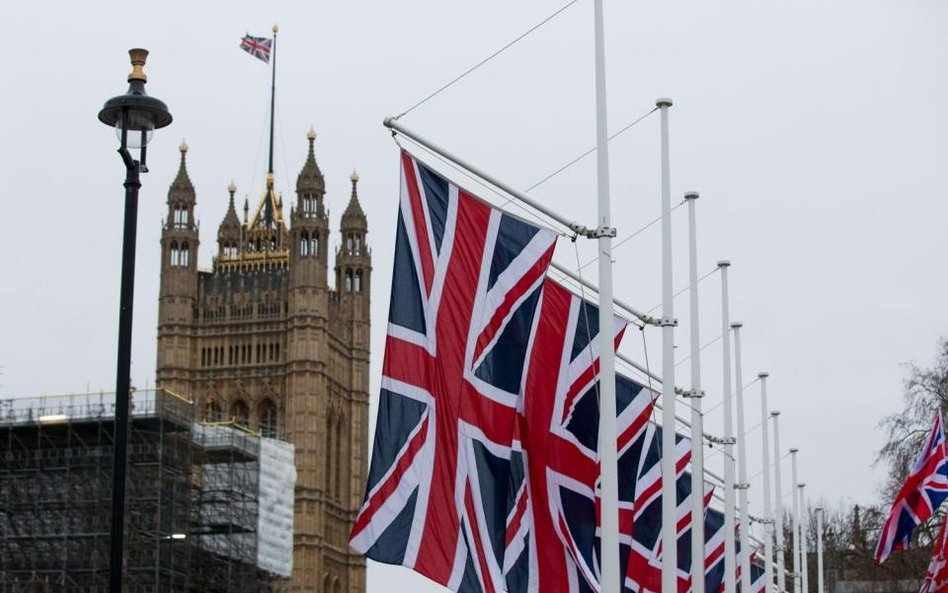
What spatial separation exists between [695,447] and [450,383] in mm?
10321

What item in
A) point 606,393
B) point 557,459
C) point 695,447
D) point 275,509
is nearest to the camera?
point 606,393

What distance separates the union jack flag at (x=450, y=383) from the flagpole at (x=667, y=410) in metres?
4.88

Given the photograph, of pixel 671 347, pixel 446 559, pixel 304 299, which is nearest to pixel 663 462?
pixel 671 347

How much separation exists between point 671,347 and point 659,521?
8.04ft

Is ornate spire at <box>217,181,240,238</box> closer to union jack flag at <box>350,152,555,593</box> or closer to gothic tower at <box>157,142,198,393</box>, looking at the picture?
gothic tower at <box>157,142,198,393</box>

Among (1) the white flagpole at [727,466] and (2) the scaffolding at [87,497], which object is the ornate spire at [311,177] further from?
(1) the white flagpole at [727,466]

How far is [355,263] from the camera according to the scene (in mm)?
118250

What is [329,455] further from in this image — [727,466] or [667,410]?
[667,410]

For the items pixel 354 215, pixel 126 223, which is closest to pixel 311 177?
pixel 354 215

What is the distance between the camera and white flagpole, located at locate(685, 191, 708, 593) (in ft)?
90.4

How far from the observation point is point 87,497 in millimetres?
69250

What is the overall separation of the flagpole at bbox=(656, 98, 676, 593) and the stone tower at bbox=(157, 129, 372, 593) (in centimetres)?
8544

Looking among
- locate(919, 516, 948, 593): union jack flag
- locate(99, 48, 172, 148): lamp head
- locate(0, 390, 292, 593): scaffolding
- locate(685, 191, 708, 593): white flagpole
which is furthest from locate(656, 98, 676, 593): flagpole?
locate(0, 390, 292, 593): scaffolding

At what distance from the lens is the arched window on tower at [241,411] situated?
113m
